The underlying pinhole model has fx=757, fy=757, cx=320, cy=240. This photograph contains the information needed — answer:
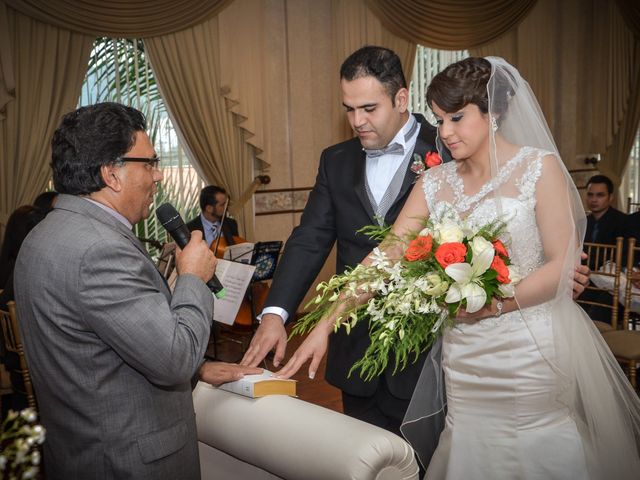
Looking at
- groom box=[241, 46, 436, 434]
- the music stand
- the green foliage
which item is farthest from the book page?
the green foliage

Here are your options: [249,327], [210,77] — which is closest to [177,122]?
[210,77]

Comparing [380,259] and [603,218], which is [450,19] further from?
[380,259]

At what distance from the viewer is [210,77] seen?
7.84 metres

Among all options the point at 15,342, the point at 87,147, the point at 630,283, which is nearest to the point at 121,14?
the point at 15,342

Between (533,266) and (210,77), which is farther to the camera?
(210,77)

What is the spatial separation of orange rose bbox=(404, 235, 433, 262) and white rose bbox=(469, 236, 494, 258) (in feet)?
0.42

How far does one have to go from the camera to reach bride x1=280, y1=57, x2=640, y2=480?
2404mm

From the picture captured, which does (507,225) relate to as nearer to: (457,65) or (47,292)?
(457,65)

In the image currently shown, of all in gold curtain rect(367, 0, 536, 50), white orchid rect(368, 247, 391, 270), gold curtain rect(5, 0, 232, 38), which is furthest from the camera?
gold curtain rect(367, 0, 536, 50)

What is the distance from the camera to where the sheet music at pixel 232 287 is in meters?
5.91

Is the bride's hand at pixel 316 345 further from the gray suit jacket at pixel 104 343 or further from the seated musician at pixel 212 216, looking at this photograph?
the seated musician at pixel 212 216

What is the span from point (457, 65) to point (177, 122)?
18.8 ft

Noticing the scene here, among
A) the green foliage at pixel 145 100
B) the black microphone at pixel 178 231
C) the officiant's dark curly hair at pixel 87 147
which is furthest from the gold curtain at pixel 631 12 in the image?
the officiant's dark curly hair at pixel 87 147

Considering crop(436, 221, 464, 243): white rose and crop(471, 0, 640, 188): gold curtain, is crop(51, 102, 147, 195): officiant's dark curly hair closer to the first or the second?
crop(436, 221, 464, 243): white rose
